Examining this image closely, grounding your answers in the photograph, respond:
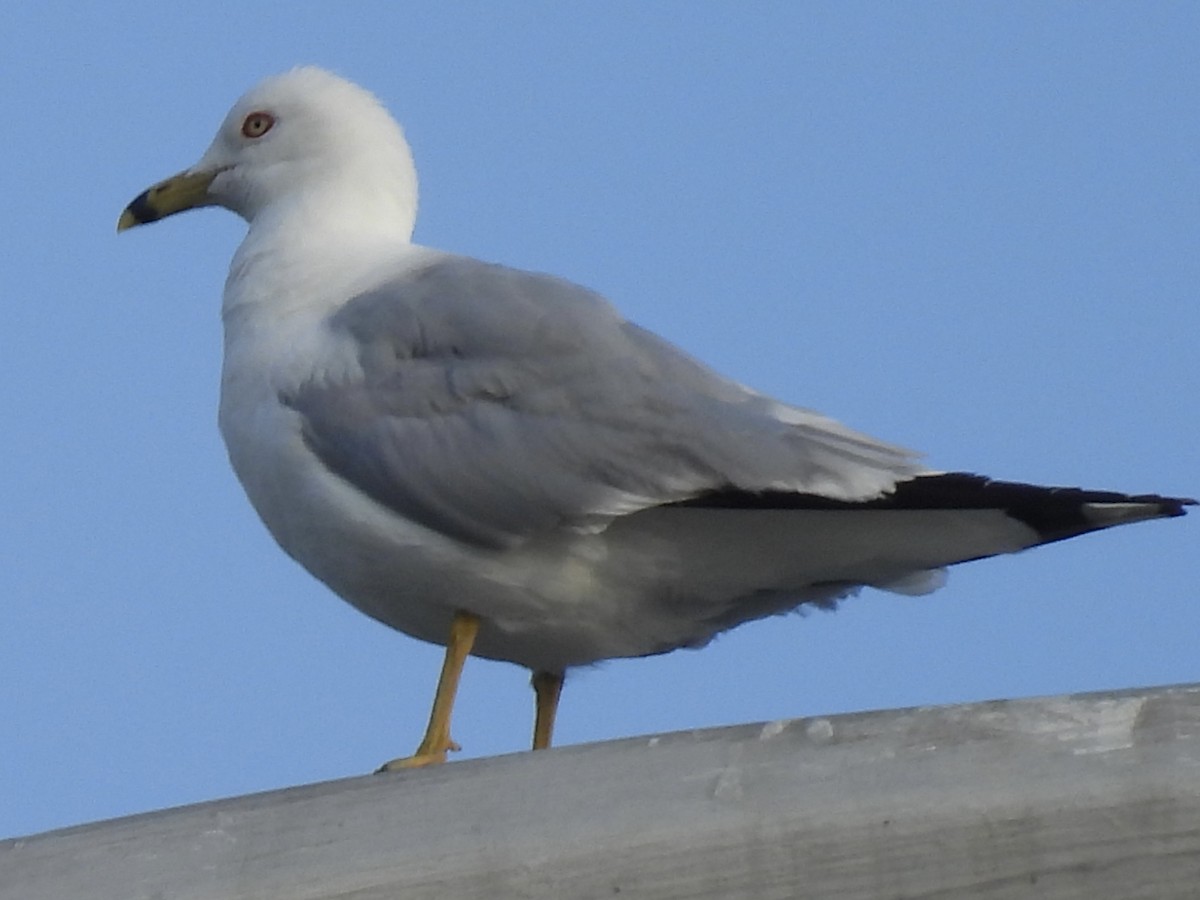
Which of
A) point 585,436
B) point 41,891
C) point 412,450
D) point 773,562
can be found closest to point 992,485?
point 773,562

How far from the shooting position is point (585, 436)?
3.83m

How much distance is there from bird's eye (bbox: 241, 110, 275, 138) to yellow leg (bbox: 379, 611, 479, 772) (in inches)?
62.5

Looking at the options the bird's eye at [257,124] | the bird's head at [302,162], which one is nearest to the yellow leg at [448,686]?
the bird's head at [302,162]

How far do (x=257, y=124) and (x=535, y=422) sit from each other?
59.2 inches

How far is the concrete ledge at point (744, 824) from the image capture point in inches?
92.6

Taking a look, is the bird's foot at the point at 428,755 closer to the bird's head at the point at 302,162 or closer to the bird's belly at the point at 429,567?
the bird's belly at the point at 429,567

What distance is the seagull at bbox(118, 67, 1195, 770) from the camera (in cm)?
371

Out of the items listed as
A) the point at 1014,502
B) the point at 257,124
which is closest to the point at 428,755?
the point at 1014,502

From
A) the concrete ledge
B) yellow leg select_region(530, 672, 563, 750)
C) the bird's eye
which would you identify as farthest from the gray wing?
the concrete ledge

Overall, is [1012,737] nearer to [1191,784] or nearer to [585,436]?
[1191,784]

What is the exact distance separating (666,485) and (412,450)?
→ 18.4 inches

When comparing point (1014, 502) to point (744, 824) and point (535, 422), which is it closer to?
point (535, 422)

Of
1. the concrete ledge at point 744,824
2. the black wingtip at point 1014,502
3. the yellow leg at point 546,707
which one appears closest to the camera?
the concrete ledge at point 744,824

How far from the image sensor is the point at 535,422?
3869 mm
